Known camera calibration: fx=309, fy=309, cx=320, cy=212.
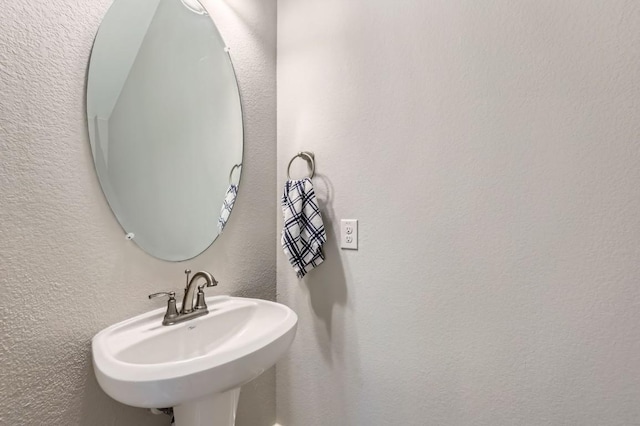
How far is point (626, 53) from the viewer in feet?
2.68

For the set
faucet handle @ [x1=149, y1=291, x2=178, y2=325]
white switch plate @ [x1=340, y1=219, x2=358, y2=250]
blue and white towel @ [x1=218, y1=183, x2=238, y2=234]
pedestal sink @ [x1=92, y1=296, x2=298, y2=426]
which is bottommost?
pedestal sink @ [x1=92, y1=296, x2=298, y2=426]

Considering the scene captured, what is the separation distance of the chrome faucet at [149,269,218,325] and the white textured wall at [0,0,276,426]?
8 cm

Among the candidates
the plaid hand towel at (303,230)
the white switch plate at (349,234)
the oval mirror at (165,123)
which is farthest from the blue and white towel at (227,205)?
the white switch plate at (349,234)

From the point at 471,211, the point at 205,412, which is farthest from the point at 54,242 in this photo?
the point at 471,211

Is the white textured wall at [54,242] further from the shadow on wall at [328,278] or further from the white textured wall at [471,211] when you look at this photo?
the white textured wall at [471,211]

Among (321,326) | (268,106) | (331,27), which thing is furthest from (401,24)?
(321,326)

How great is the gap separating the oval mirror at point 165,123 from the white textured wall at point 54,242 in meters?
0.04

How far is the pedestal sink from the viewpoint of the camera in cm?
65

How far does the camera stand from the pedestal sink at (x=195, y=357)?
0.65 m

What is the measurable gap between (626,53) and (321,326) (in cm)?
131

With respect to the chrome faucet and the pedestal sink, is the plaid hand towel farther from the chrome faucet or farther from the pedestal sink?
the chrome faucet

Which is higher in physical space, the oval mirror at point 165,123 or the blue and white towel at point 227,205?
the oval mirror at point 165,123

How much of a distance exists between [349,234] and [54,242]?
2.99ft

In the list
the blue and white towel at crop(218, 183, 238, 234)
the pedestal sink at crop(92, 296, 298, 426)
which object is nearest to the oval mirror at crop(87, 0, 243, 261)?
the blue and white towel at crop(218, 183, 238, 234)
